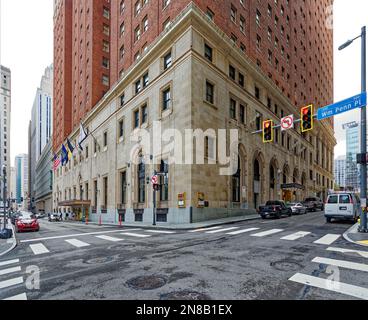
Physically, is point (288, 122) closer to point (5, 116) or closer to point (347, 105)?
point (347, 105)

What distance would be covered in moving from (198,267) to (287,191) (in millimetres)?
40301

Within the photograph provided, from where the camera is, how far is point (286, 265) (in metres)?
6.91

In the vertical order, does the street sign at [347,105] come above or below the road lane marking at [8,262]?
above

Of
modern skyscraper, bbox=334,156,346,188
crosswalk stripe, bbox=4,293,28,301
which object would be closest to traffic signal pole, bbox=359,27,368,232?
crosswalk stripe, bbox=4,293,28,301

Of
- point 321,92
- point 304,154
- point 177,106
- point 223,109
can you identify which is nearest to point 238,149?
point 223,109

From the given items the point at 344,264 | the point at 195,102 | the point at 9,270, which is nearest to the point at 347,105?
the point at 344,264

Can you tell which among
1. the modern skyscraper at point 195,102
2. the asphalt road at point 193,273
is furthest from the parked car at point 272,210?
the asphalt road at point 193,273

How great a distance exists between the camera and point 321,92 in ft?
234

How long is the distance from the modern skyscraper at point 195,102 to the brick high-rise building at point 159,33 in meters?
0.22

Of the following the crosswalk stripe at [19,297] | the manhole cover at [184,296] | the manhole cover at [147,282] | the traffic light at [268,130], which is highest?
the traffic light at [268,130]

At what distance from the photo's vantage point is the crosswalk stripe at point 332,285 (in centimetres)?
486

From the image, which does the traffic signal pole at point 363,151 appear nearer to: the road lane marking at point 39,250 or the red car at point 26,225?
the road lane marking at point 39,250

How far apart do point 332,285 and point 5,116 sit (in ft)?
451
